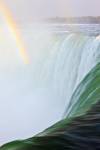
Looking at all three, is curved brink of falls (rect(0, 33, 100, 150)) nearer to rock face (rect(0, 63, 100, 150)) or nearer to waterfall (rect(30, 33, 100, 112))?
rock face (rect(0, 63, 100, 150))

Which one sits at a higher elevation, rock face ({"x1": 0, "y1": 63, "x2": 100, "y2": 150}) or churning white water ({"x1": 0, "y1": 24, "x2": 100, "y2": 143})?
churning white water ({"x1": 0, "y1": 24, "x2": 100, "y2": 143})

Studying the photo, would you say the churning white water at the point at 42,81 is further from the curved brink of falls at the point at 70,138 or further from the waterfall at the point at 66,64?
the curved brink of falls at the point at 70,138

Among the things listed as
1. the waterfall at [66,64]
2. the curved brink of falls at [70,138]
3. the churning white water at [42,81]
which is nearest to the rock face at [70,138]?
the curved brink of falls at [70,138]

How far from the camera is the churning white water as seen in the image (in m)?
10.0

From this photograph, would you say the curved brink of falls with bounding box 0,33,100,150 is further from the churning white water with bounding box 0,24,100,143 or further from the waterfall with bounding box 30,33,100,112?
the waterfall with bounding box 30,33,100,112

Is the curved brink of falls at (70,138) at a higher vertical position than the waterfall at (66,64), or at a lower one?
lower

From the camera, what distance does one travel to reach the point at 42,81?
44.0 feet

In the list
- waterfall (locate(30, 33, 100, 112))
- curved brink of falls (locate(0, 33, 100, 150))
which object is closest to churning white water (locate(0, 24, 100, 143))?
waterfall (locate(30, 33, 100, 112))

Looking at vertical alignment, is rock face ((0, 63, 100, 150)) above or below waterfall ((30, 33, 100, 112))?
below

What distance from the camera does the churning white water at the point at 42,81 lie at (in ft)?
32.8

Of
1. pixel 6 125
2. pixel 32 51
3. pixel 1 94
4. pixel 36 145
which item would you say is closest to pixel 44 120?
pixel 6 125

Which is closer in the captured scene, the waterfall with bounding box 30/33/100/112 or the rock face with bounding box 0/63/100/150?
the rock face with bounding box 0/63/100/150

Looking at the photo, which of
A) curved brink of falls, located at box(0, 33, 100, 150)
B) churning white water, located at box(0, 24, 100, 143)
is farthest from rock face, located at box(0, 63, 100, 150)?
churning white water, located at box(0, 24, 100, 143)

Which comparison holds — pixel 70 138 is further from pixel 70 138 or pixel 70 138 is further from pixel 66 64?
pixel 66 64
